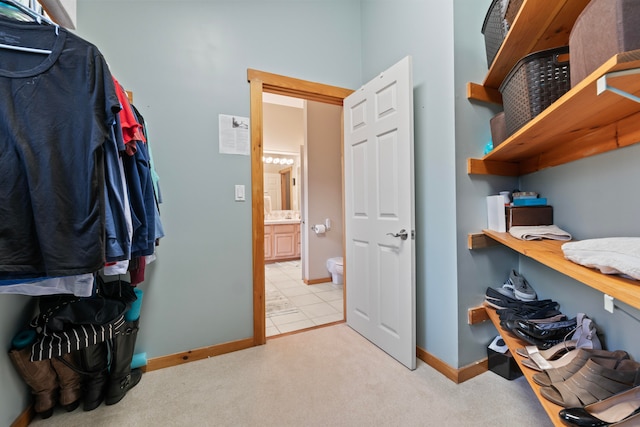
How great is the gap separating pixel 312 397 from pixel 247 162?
158 cm

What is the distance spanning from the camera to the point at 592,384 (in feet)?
2.99

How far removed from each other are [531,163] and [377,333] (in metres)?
1.52

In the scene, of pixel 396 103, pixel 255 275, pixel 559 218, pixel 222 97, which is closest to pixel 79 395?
pixel 255 275

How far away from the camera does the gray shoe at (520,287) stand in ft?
5.10

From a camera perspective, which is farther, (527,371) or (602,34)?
(527,371)

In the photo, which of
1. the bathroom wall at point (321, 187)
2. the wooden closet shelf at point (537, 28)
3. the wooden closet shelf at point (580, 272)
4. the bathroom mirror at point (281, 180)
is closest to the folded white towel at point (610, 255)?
the wooden closet shelf at point (580, 272)

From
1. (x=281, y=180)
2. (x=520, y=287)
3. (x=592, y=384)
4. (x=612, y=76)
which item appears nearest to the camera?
(x=612, y=76)

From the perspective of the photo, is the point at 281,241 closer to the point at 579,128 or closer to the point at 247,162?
the point at 247,162

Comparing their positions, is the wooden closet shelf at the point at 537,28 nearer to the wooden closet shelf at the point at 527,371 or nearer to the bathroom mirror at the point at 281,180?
the wooden closet shelf at the point at 527,371

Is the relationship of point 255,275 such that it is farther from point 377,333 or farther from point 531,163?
point 531,163

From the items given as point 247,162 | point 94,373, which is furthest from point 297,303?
point 94,373

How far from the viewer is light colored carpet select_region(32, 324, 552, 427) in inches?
52.0

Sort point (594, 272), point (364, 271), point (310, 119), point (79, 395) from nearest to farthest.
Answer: point (594, 272), point (79, 395), point (364, 271), point (310, 119)

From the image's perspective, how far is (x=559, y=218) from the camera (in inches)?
56.4
